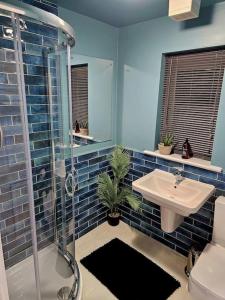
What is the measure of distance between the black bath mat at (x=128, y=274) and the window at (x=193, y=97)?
124cm

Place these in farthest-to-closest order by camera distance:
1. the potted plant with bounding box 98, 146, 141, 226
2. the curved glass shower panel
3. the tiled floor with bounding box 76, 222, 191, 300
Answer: the potted plant with bounding box 98, 146, 141, 226
the tiled floor with bounding box 76, 222, 191, 300
the curved glass shower panel

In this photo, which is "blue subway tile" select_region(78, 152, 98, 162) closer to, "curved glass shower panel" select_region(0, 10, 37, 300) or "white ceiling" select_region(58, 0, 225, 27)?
"curved glass shower panel" select_region(0, 10, 37, 300)

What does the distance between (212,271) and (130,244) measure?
1.04m

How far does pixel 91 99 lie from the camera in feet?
7.65

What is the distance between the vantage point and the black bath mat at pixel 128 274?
1814mm

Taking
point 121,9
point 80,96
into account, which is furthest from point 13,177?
point 121,9

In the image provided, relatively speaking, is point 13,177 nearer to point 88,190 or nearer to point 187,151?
point 88,190

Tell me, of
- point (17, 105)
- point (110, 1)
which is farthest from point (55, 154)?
point (110, 1)

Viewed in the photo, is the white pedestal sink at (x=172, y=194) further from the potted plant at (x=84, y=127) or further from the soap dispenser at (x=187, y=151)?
the potted plant at (x=84, y=127)

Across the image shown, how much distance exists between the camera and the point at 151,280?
1923mm

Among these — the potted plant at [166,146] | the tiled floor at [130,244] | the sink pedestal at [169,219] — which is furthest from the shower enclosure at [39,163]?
the potted plant at [166,146]

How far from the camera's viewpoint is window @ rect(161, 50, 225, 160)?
193 centimetres

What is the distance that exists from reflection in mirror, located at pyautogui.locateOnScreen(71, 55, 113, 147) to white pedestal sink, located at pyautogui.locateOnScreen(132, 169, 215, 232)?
79cm

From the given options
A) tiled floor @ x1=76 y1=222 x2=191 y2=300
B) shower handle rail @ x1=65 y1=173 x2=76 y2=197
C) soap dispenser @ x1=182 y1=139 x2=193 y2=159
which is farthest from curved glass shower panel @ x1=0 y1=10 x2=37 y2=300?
soap dispenser @ x1=182 y1=139 x2=193 y2=159
